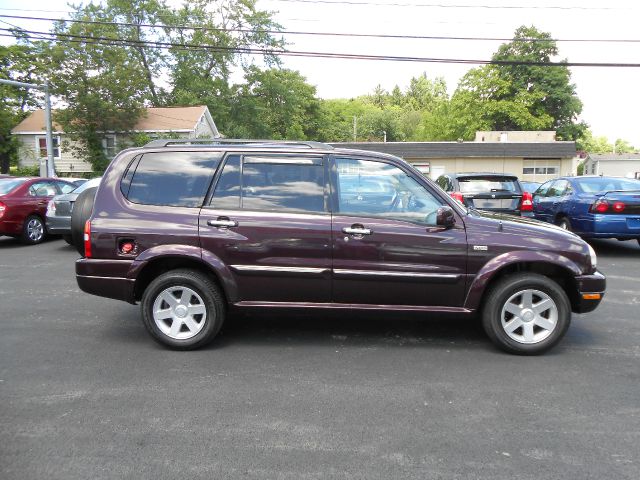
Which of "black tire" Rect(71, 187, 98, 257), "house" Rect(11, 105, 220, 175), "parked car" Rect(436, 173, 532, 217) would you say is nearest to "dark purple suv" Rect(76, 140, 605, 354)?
"black tire" Rect(71, 187, 98, 257)

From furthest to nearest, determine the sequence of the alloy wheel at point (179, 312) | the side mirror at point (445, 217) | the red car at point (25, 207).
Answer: the red car at point (25, 207)
the alloy wheel at point (179, 312)
the side mirror at point (445, 217)

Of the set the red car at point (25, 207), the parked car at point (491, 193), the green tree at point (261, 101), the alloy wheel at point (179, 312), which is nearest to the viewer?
the alloy wheel at point (179, 312)

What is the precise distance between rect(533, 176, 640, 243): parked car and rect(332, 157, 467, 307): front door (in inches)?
244

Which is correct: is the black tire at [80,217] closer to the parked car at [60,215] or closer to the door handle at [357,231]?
the door handle at [357,231]

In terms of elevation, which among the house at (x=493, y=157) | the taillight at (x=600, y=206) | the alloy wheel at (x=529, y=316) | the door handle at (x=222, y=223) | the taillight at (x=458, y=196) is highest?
the house at (x=493, y=157)

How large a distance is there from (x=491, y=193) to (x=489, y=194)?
5 centimetres

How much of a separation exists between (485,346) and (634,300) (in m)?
2.98

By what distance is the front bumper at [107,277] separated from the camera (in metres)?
4.59

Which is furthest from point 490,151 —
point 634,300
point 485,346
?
point 485,346

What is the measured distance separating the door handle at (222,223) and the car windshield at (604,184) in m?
8.18

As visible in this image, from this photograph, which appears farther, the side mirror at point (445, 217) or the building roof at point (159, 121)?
the building roof at point (159, 121)

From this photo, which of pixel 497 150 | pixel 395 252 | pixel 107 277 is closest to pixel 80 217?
pixel 107 277

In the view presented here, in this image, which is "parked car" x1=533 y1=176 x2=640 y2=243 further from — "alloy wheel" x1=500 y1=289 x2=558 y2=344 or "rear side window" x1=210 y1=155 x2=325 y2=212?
"rear side window" x1=210 y1=155 x2=325 y2=212

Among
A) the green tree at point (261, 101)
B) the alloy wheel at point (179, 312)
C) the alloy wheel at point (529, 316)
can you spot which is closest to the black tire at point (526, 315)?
the alloy wheel at point (529, 316)
